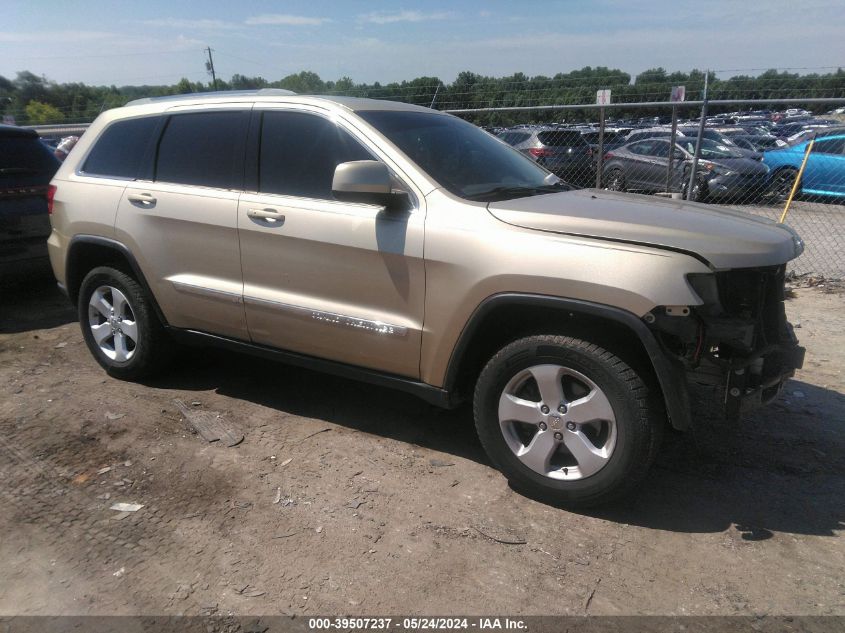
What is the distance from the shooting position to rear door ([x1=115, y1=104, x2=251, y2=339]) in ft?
13.0

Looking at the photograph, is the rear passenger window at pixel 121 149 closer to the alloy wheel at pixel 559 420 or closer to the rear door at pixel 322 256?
the rear door at pixel 322 256

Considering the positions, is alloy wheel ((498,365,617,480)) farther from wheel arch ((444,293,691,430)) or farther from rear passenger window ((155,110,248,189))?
rear passenger window ((155,110,248,189))

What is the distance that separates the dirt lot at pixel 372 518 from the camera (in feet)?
8.58

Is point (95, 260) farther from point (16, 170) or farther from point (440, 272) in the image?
point (440, 272)

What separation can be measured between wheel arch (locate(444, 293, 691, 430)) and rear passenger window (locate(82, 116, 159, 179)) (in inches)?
105

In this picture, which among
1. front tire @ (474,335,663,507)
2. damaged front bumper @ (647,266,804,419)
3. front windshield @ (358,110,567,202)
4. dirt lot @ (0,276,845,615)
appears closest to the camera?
dirt lot @ (0,276,845,615)

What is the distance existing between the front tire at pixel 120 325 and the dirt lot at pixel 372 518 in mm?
255

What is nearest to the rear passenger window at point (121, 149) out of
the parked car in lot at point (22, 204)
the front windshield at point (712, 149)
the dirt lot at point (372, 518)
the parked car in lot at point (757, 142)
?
the dirt lot at point (372, 518)

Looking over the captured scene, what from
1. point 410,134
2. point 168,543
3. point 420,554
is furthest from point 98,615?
point 410,134

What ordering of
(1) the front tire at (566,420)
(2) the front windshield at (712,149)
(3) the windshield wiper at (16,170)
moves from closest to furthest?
(1) the front tire at (566,420), (3) the windshield wiper at (16,170), (2) the front windshield at (712,149)

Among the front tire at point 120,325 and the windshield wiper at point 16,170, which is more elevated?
the windshield wiper at point 16,170

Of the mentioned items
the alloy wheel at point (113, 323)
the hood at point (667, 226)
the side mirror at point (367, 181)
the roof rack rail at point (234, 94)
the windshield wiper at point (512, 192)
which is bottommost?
the alloy wheel at point (113, 323)

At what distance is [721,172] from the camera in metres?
11.7

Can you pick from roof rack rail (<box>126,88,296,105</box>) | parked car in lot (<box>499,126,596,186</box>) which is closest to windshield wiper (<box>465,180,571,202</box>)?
roof rack rail (<box>126,88,296,105</box>)
